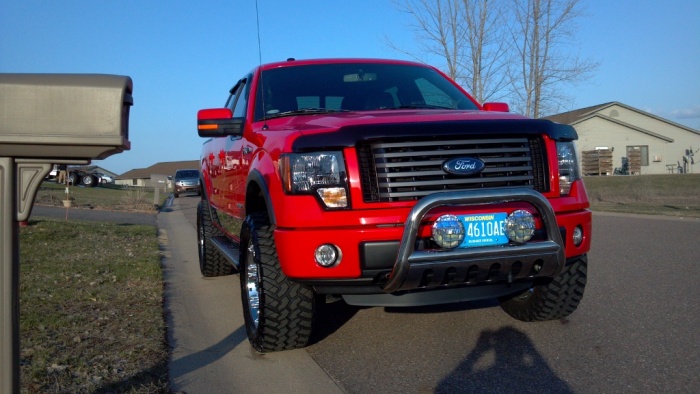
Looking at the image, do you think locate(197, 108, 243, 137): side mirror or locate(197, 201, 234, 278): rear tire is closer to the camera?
locate(197, 108, 243, 137): side mirror

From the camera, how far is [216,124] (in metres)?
4.93

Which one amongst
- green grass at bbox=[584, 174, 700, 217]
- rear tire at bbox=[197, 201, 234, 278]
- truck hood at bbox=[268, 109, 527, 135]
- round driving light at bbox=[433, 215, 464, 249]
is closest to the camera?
round driving light at bbox=[433, 215, 464, 249]

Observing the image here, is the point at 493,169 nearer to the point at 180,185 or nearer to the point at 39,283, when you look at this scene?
the point at 39,283

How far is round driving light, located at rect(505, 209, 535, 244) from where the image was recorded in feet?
12.2

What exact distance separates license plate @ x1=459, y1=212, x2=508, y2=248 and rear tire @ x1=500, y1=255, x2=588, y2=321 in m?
0.83

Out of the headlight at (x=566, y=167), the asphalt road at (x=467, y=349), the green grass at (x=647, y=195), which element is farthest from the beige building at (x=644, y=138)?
the headlight at (x=566, y=167)

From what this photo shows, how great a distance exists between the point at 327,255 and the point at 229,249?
7.46 feet

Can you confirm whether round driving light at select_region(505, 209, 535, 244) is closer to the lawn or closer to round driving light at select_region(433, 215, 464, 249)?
round driving light at select_region(433, 215, 464, 249)

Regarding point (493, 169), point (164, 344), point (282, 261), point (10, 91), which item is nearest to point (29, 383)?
point (164, 344)

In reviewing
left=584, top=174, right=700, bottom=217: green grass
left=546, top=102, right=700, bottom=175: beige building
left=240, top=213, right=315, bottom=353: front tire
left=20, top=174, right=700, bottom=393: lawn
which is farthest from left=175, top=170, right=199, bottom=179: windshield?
left=240, top=213, right=315, bottom=353: front tire

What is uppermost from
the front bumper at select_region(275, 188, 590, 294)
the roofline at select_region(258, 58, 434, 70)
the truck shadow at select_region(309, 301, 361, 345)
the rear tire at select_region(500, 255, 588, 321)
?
the roofline at select_region(258, 58, 434, 70)

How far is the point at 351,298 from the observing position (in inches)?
155

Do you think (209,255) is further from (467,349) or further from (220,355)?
(467,349)

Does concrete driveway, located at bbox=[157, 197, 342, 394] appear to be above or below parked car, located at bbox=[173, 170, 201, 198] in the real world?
below
